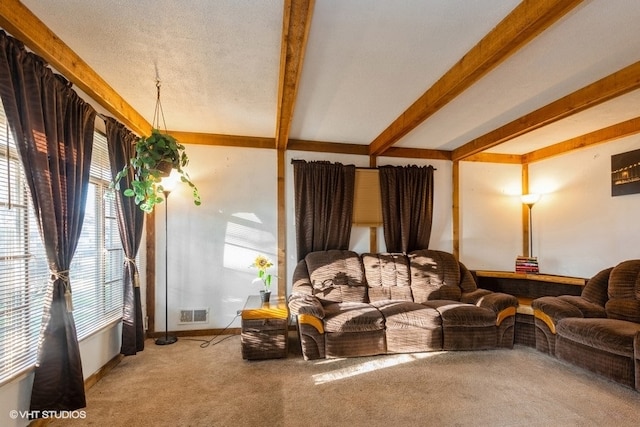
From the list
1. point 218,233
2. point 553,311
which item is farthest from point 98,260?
point 553,311

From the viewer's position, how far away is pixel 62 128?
2025 millimetres

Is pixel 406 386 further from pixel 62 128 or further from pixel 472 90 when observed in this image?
pixel 62 128

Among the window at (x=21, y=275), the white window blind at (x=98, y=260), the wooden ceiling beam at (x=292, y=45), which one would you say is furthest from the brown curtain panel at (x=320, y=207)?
the window at (x=21, y=275)

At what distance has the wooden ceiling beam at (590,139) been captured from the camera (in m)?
3.36

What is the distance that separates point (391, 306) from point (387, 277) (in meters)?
0.53

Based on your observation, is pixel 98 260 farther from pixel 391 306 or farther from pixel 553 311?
pixel 553 311

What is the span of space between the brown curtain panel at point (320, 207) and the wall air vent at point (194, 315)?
1.35 metres

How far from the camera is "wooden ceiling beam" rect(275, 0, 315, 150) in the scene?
5.23ft

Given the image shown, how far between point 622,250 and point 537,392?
2.36 meters

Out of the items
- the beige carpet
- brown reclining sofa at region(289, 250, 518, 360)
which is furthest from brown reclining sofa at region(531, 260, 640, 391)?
brown reclining sofa at region(289, 250, 518, 360)

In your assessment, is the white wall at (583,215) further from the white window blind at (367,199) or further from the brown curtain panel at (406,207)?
the white window blind at (367,199)

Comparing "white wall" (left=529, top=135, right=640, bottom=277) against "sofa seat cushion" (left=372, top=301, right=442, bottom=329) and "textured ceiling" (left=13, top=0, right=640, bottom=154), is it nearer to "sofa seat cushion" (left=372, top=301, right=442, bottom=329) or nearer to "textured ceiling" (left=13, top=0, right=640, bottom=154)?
"textured ceiling" (left=13, top=0, right=640, bottom=154)

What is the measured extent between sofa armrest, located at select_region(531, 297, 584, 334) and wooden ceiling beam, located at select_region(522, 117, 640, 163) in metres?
2.02

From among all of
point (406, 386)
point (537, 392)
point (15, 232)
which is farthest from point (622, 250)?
point (15, 232)
